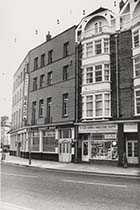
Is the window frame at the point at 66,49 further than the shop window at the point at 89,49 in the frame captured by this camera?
Yes

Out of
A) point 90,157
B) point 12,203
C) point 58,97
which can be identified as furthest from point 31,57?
point 12,203

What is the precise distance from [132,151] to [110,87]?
4805mm

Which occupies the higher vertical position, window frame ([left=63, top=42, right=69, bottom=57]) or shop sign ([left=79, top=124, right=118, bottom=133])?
window frame ([left=63, top=42, right=69, bottom=57])

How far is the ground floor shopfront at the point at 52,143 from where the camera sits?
69.4 feet

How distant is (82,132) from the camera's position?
65.7ft

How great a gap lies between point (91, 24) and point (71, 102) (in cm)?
638

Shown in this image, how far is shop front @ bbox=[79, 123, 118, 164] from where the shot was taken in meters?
18.4

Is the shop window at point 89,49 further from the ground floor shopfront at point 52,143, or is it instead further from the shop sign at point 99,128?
the ground floor shopfront at point 52,143

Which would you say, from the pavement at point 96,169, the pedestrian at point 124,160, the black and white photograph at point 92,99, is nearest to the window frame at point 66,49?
the black and white photograph at point 92,99

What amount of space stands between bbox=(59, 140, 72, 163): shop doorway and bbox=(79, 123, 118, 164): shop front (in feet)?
4.22

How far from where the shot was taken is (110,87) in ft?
63.2

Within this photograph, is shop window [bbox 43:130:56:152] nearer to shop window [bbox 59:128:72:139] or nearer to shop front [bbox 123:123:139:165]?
shop window [bbox 59:128:72:139]

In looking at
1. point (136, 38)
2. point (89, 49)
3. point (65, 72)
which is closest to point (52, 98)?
point (65, 72)

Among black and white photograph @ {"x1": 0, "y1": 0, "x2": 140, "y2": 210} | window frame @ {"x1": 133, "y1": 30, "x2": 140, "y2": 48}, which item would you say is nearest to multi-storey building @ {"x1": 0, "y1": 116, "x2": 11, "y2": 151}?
black and white photograph @ {"x1": 0, "y1": 0, "x2": 140, "y2": 210}
